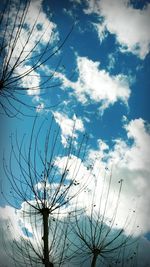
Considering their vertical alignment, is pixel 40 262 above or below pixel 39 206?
below

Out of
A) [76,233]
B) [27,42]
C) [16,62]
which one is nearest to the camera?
[16,62]

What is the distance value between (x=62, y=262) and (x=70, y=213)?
6.43 feet

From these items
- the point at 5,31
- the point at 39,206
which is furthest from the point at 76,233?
the point at 5,31

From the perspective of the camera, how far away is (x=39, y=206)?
7.12 m

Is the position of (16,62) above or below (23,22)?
below

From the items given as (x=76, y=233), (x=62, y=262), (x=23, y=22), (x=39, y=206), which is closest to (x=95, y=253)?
(x=76, y=233)

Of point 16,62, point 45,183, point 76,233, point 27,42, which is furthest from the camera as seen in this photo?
point 76,233

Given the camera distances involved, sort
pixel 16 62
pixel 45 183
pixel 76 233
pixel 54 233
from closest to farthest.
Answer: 1. pixel 16 62
2. pixel 45 183
3. pixel 54 233
4. pixel 76 233

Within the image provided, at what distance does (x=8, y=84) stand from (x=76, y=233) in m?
7.33

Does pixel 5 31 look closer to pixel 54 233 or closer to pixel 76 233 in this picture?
pixel 54 233

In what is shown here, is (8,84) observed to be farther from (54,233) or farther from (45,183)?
(54,233)

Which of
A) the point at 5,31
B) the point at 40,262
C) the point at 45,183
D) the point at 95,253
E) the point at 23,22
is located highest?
the point at 23,22

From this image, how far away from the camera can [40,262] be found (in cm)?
887

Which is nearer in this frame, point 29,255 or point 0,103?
point 0,103
